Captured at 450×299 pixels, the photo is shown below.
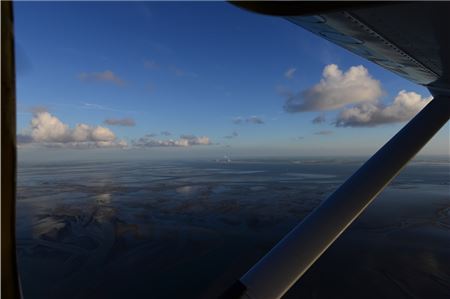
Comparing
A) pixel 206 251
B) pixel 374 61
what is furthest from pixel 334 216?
pixel 206 251

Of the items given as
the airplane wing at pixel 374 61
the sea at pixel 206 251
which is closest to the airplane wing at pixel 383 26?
the airplane wing at pixel 374 61

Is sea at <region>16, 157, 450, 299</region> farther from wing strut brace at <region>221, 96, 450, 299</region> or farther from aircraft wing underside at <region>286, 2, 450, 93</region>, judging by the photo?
aircraft wing underside at <region>286, 2, 450, 93</region>

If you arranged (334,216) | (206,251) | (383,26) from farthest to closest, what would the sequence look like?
(206,251), (334,216), (383,26)

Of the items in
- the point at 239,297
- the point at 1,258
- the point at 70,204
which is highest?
the point at 1,258

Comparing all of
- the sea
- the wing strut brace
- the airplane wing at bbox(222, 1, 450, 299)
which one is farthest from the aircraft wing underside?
the sea

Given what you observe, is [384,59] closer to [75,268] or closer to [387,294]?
[387,294]

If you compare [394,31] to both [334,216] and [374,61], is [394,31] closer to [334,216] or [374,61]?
[374,61]

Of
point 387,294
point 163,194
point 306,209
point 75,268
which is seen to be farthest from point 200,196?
point 387,294
